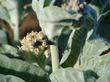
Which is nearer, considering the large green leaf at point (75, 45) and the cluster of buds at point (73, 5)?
the cluster of buds at point (73, 5)

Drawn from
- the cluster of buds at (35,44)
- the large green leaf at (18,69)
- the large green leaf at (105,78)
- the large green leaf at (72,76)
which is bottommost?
the large green leaf at (105,78)

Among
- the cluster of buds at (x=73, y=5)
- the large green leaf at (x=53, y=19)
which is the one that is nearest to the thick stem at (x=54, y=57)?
the large green leaf at (x=53, y=19)

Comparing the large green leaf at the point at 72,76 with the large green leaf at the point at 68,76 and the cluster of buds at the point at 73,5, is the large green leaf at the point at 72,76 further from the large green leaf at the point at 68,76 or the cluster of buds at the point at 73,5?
the cluster of buds at the point at 73,5

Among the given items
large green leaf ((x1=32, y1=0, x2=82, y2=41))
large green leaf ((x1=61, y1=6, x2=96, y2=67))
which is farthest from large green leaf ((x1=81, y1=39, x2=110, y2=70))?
large green leaf ((x1=32, y1=0, x2=82, y2=41))

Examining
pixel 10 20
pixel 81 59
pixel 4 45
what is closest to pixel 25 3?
pixel 10 20

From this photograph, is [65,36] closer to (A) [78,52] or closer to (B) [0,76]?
(A) [78,52]

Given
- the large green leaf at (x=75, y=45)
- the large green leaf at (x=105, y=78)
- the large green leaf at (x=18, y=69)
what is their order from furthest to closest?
the large green leaf at (x=75, y=45) < the large green leaf at (x=18, y=69) < the large green leaf at (x=105, y=78)

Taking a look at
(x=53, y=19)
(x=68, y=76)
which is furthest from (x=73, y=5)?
(x=68, y=76)

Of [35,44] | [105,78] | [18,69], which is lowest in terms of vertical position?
[105,78]

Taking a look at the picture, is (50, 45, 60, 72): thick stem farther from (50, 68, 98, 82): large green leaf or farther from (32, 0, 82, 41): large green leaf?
(50, 68, 98, 82): large green leaf

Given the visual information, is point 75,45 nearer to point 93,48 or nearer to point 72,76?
point 93,48

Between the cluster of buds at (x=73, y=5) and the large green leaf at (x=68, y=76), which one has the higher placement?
the cluster of buds at (x=73, y=5)
